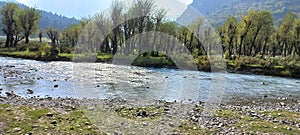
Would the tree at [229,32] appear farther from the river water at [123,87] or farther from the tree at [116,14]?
the river water at [123,87]

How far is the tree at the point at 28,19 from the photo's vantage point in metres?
84.4

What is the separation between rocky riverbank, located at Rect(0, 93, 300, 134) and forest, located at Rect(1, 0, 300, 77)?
3033 cm

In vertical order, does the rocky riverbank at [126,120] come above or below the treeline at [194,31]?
below

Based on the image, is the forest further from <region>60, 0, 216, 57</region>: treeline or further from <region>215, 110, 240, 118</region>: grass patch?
<region>215, 110, 240, 118</region>: grass patch

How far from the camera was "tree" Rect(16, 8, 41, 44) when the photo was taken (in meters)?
84.4

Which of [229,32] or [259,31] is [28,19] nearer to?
[229,32]

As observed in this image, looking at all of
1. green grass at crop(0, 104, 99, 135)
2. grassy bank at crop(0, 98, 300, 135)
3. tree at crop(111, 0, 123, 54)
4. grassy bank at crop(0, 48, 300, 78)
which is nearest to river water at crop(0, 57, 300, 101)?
grassy bank at crop(0, 98, 300, 135)

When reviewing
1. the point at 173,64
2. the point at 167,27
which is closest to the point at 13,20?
the point at 167,27

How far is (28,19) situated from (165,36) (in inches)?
1972

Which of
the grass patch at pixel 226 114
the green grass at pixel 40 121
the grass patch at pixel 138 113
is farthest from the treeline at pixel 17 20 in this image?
the grass patch at pixel 226 114

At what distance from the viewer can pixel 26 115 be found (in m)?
12.8

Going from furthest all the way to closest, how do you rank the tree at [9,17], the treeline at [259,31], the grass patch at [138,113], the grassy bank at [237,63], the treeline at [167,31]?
the tree at [9,17]
the treeline at [259,31]
the treeline at [167,31]
the grassy bank at [237,63]
the grass patch at [138,113]

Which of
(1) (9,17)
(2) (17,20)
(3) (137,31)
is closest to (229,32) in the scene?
(3) (137,31)

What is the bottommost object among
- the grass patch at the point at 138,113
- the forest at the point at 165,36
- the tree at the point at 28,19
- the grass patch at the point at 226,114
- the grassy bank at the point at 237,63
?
the grass patch at the point at 226,114
